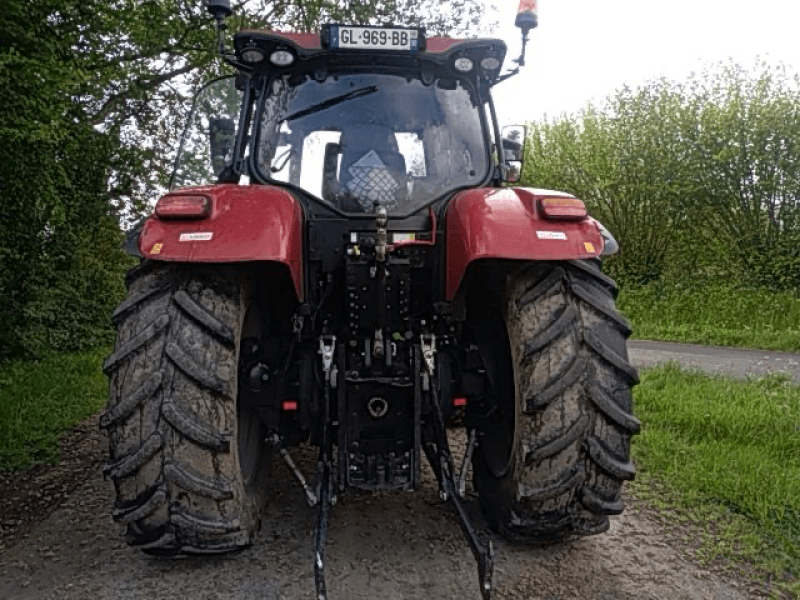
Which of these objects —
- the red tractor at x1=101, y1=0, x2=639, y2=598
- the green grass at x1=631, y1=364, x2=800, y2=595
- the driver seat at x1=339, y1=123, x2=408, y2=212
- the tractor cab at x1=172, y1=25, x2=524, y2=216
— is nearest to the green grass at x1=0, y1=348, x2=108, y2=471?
the red tractor at x1=101, y1=0, x2=639, y2=598

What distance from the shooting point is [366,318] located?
2.97 meters

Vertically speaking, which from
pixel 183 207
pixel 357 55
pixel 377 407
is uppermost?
pixel 357 55

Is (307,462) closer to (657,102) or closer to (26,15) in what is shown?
(26,15)

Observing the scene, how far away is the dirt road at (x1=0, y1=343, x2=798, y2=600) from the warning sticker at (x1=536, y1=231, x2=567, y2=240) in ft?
4.19

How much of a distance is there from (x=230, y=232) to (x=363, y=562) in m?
1.40

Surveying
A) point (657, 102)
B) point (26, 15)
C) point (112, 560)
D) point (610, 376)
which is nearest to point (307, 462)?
point (112, 560)

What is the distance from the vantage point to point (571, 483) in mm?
2793

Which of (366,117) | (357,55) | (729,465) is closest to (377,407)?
(366,117)

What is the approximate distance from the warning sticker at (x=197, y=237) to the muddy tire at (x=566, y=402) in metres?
1.13

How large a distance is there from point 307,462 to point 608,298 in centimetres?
203

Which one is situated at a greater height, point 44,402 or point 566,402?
point 566,402

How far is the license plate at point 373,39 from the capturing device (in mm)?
3316

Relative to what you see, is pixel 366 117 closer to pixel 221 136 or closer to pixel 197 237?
pixel 221 136

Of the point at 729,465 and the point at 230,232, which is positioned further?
the point at 729,465
